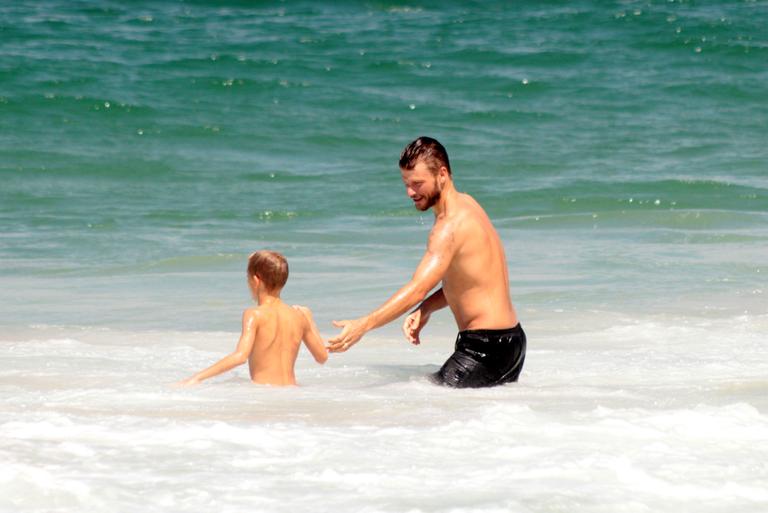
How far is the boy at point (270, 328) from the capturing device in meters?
5.78

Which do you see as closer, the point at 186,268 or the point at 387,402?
the point at 387,402

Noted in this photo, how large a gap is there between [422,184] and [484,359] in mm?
778

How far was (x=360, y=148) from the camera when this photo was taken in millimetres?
17797

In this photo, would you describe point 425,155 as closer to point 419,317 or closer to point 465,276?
point 465,276

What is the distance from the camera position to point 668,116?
64.6 feet

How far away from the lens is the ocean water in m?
4.35

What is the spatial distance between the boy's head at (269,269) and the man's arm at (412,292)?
50 cm

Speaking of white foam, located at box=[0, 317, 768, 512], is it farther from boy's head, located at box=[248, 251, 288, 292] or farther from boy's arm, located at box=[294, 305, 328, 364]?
boy's head, located at box=[248, 251, 288, 292]

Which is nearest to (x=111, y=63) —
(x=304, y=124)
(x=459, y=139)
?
(x=304, y=124)

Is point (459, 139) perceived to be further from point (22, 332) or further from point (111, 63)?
point (22, 332)

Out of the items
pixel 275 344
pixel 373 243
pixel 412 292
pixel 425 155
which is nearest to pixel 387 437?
pixel 412 292

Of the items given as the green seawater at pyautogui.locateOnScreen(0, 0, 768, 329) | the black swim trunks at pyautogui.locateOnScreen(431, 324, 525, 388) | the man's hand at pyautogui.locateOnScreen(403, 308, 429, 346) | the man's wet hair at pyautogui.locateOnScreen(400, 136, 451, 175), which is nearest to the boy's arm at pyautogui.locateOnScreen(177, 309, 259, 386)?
the man's hand at pyautogui.locateOnScreen(403, 308, 429, 346)

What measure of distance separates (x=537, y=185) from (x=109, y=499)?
37.9ft

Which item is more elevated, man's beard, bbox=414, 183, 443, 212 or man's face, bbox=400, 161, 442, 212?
man's face, bbox=400, 161, 442, 212
